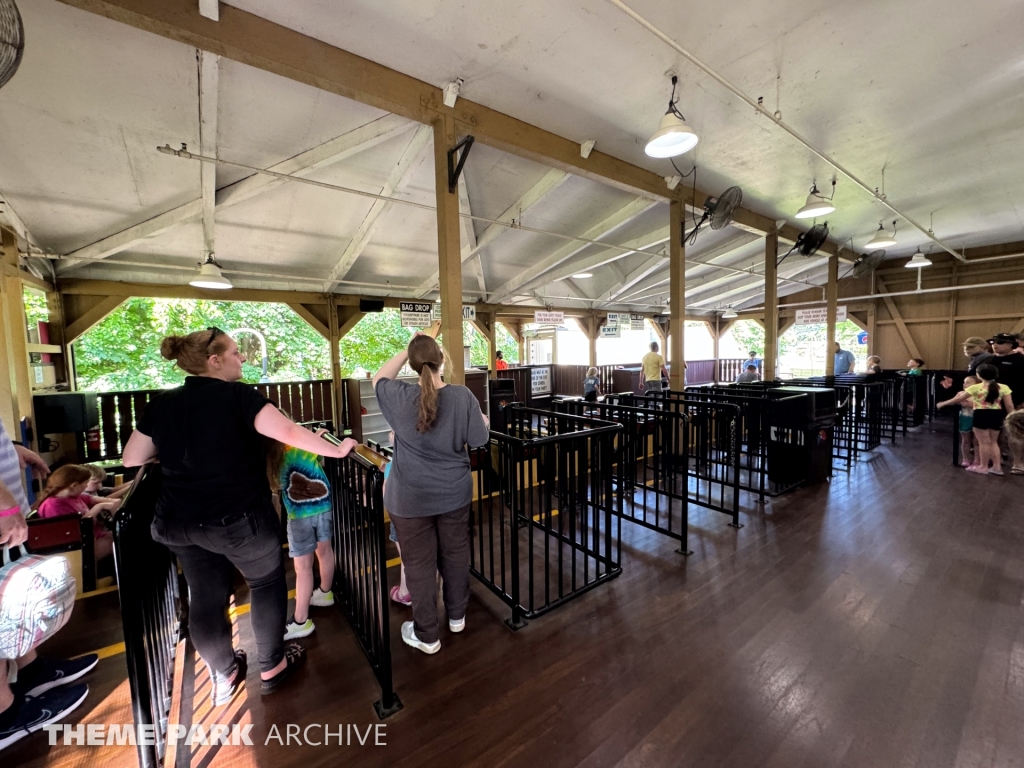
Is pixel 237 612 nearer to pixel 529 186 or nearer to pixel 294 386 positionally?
pixel 529 186

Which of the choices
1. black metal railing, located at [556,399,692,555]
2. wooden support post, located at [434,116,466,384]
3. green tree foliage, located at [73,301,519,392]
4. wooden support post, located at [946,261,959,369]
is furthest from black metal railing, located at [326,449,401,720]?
wooden support post, located at [946,261,959,369]

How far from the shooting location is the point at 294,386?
730 centimetres

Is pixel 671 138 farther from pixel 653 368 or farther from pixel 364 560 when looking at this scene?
pixel 653 368

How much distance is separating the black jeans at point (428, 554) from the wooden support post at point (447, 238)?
4.94 feet

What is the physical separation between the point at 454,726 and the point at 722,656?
1.31 metres

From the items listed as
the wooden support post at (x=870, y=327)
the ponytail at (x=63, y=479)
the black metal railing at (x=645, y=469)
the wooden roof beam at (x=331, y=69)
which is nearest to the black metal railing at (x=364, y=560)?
the black metal railing at (x=645, y=469)

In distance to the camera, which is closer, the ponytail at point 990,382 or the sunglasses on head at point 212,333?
the sunglasses on head at point 212,333

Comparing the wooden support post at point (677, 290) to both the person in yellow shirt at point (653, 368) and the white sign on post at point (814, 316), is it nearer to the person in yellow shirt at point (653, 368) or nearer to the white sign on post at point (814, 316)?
the person in yellow shirt at point (653, 368)

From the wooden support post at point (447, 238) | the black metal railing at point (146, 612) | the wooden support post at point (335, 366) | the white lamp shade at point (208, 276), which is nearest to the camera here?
the black metal railing at point (146, 612)

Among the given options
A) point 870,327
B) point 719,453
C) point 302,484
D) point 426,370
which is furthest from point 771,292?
point 302,484

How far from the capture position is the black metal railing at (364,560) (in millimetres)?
1640

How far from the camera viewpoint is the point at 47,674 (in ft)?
6.03

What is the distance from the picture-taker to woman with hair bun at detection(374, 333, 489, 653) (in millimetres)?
1852

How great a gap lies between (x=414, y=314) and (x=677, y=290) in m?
4.33
